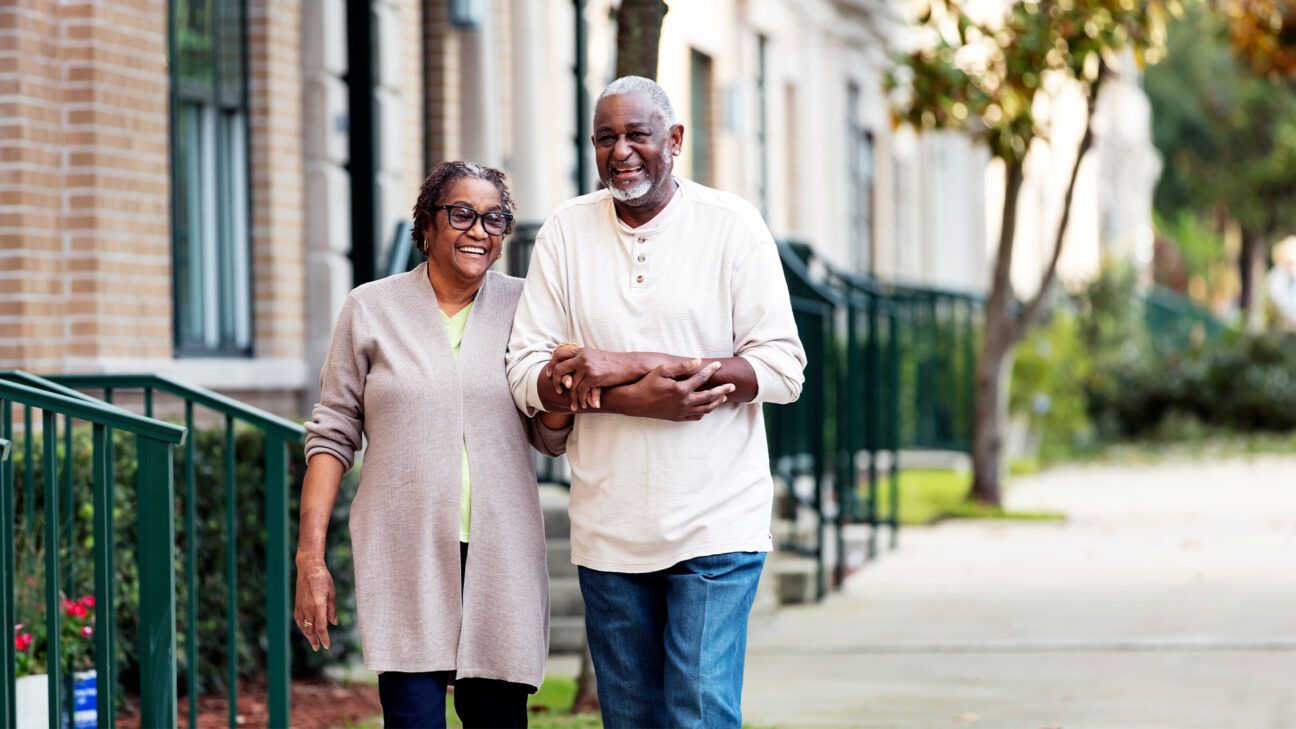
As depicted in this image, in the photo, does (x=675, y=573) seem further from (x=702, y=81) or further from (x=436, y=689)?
(x=702, y=81)

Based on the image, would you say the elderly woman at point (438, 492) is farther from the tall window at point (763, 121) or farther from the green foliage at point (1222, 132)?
the green foliage at point (1222, 132)

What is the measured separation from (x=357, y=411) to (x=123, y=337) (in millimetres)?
3823

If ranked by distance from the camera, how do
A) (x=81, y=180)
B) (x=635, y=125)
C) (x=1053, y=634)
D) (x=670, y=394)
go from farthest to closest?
(x=1053, y=634)
(x=81, y=180)
(x=635, y=125)
(x=670, y=394)

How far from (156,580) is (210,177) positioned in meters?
4.34

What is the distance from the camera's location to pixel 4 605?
4504 mm

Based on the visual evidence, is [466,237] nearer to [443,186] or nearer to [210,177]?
[443,186]

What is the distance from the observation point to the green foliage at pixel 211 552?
6379 millimetres

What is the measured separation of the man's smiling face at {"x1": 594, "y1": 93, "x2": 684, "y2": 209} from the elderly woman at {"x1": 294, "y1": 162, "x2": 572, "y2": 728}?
0.94ft

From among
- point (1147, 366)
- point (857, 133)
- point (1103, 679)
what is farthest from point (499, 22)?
point (1147, 366)

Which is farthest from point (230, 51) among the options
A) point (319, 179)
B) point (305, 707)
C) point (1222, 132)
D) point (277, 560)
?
point (1222, 132)

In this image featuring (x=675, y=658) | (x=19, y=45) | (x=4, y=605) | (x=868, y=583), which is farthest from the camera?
(x=868, y=583)

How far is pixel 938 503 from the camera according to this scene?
47.5 feet

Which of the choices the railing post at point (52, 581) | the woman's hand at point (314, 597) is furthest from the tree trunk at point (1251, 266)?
the woman's hand at point (314, 597)

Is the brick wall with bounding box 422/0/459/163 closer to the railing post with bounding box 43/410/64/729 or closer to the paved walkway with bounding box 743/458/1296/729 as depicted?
the paved walkway with bounding box 743/458/1296/729
